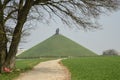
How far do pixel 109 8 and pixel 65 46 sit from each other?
388ft

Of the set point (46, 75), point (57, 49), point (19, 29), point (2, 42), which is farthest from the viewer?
point (57, 49)

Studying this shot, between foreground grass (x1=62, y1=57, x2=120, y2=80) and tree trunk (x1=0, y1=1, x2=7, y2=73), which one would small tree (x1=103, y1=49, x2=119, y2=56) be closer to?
foreground grass (x1=62, y1=57, x2=120, y2=80)

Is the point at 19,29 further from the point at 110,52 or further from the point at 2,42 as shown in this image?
the point at 110,52

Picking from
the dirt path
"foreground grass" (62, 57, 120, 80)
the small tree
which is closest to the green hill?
the small tree

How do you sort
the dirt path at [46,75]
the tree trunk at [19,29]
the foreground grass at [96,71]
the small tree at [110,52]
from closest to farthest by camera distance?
the foreground grass at [96,71] < the dirt path at [46,75] < the tree trunk at [19,29] < the small tree at [110,52]

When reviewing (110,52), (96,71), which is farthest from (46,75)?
(110,52)

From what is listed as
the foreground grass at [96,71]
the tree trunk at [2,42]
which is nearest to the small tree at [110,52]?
the foreground grass at [96,71]

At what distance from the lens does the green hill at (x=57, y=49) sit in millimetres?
133875

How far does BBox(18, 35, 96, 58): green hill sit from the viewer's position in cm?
13388

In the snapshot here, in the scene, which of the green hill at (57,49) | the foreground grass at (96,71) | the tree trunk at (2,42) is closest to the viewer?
the foreground grass at (96,71)

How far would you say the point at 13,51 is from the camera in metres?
29.7

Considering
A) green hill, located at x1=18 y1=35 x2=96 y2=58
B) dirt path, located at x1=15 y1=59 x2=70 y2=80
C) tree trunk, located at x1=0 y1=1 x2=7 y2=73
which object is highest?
tree trunk, located at x1=0 y1=1 x2=7 y2=73

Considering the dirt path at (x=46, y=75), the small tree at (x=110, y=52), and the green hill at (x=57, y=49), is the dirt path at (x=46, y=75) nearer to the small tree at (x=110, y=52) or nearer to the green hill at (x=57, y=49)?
the small tree at (x=110, y=52)

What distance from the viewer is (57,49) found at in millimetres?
144750
